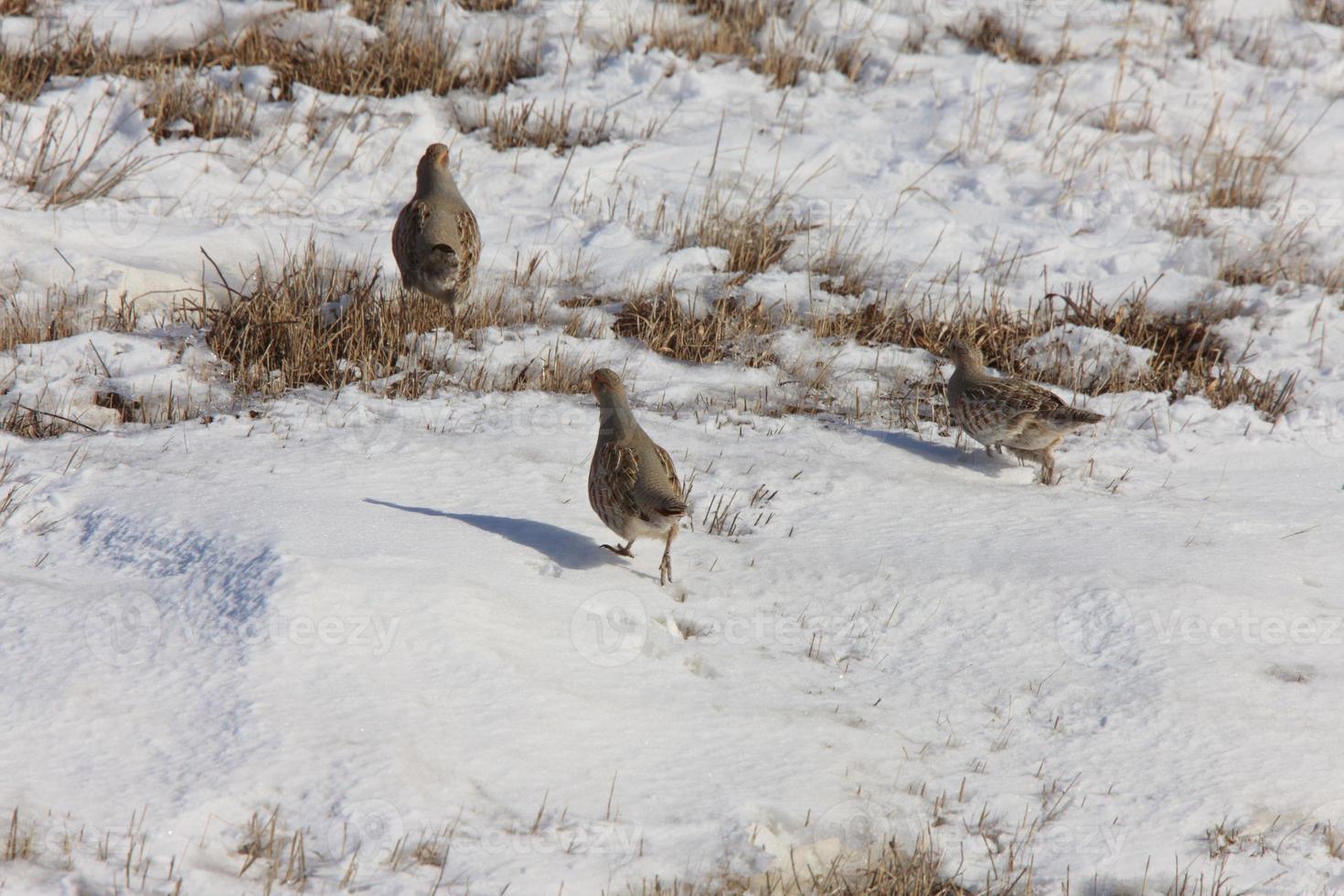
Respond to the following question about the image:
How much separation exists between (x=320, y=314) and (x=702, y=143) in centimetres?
390

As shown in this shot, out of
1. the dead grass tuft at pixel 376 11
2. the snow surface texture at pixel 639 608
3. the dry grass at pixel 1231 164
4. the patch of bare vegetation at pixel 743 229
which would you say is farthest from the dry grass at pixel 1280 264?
the dead grass tuft at pixel 376 11

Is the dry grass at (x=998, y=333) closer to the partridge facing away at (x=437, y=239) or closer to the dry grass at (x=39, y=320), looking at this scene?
the partridge facing away at (x=437, y=239)

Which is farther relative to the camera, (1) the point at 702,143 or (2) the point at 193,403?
(1) the point at 702,143

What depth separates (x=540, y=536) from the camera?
4340mm

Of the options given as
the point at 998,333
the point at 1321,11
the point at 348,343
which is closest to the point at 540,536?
the point at 348,343

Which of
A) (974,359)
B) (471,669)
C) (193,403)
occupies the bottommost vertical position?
(193,403)

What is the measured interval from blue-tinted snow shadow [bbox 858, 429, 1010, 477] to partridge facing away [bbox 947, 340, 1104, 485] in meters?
0.09

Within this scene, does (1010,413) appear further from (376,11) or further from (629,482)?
(376,11)

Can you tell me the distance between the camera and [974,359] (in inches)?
218

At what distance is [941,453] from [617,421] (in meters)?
2.15

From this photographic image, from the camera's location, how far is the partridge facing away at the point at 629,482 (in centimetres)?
397

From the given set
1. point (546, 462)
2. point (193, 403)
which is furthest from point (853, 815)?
point (193, 403)

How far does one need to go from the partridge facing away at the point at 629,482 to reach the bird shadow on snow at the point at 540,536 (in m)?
0.11

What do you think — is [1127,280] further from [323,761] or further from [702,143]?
[323,761]
